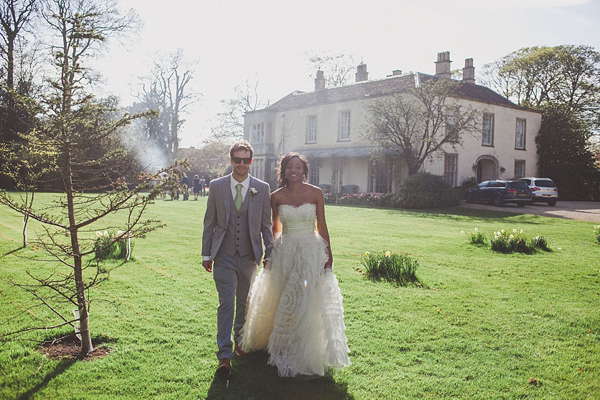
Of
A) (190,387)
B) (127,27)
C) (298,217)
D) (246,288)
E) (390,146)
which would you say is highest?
(127,27)

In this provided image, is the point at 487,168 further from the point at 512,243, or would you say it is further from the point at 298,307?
the point at 298,307

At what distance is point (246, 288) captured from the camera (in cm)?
438

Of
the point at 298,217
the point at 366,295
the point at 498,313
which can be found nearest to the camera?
the point at 298,217

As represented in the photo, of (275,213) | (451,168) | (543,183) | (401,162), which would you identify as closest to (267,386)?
(275,213)

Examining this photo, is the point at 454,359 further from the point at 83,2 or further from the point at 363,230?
the point at 83,2

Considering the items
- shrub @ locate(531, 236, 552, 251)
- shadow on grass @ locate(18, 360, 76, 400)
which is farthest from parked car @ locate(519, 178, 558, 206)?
shadow on grass @ locate(18, 360, 76, 400)

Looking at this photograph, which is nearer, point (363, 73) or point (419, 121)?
point (419, 121)

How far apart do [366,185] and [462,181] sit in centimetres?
592

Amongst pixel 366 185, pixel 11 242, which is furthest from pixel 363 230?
pixel 366 185

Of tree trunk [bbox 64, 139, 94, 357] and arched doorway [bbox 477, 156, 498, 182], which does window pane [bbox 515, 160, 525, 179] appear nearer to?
arched doorway [bbox 477, 156, 498, 182]

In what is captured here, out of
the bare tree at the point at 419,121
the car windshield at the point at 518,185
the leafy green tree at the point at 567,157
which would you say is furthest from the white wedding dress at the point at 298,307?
the leafy green tree at the point at 567,157

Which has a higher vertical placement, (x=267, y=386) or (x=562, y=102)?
(x=562, y=102)

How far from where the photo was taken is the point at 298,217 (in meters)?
4.32

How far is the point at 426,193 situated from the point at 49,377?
2152 cm
